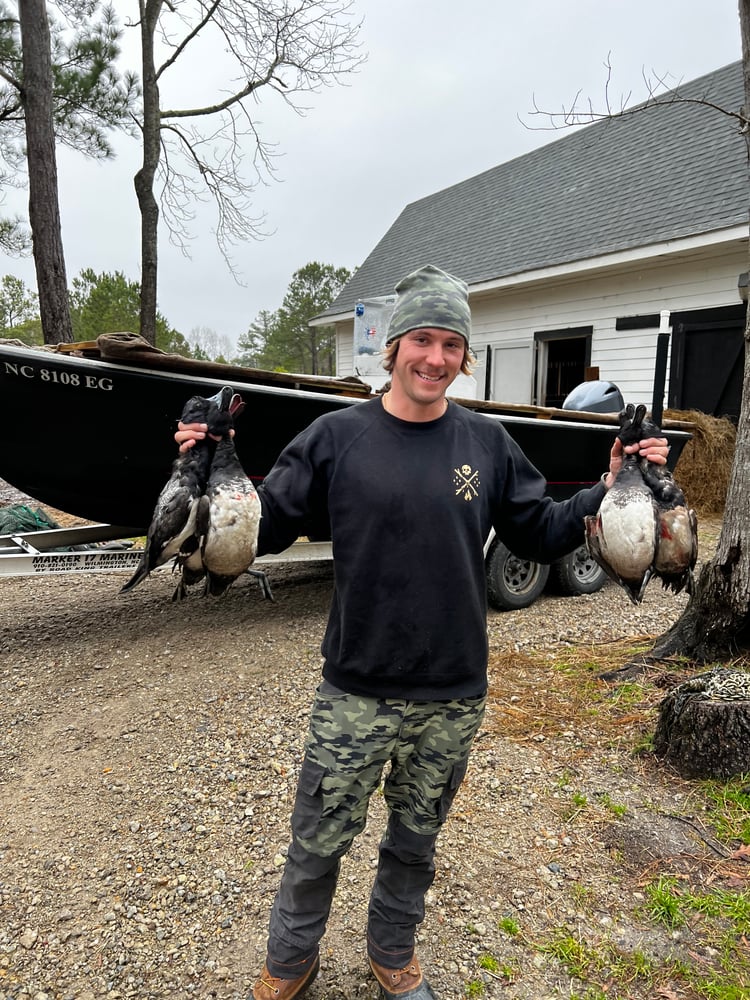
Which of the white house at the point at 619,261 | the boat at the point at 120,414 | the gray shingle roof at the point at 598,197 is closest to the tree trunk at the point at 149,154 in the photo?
the white house at the point at 619,261

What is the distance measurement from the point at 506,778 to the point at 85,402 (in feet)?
10.2

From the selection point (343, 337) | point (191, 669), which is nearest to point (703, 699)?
point (191, 669)

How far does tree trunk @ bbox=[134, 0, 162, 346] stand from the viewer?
11117 mm

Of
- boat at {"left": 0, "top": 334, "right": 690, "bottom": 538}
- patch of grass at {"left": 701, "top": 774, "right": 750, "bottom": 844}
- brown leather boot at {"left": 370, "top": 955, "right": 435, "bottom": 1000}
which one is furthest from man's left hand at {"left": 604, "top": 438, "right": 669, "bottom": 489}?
boat at {"left": 0, "top": 334, "right": 690, "bottom": 538}

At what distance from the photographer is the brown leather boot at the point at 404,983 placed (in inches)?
71.2

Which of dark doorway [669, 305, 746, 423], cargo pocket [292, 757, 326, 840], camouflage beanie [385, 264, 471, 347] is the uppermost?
dark doorway [669, 305, 746, 423]

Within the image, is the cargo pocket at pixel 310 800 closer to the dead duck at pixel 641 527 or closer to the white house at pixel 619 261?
the dead duck at pixel 641 527

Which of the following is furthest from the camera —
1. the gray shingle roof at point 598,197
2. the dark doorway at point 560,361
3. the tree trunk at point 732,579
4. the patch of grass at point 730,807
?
the dark doorway at point 560,361

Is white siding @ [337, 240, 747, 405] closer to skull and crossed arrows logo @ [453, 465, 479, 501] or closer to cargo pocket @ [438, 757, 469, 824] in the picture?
skull and crossed arrows logo @ [453, 465, 479, 501]

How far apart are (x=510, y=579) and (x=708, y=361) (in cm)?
483

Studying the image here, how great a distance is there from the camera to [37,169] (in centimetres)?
795

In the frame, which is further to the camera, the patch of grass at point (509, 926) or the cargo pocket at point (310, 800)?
the patch of grass at point (509, 926)

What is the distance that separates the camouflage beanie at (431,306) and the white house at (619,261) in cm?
476

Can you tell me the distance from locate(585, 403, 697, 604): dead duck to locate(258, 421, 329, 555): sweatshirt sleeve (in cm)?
70
